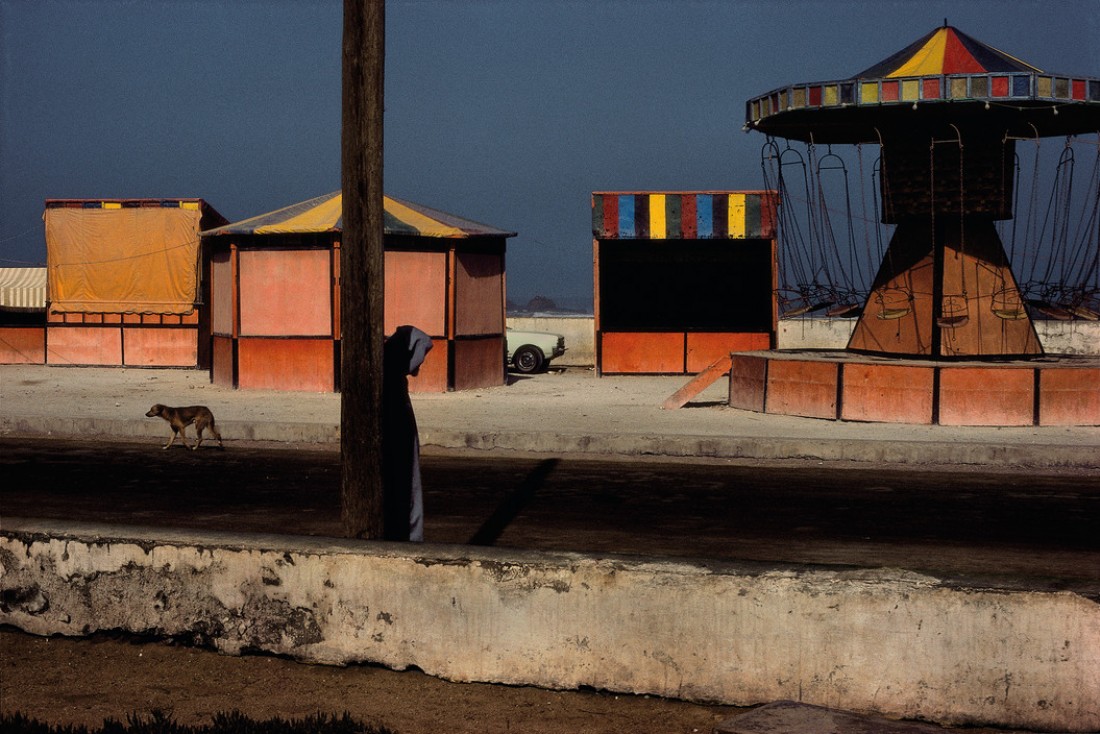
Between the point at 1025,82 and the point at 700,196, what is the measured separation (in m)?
12.0

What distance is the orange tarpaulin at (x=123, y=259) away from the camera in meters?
32.5

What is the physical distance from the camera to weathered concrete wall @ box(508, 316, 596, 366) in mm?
36906

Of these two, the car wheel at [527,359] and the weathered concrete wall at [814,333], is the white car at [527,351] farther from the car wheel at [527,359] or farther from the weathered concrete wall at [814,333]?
the weathered concrete wall at [814,333]

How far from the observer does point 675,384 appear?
85.3ft

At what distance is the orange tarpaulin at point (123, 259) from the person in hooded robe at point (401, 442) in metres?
26.2

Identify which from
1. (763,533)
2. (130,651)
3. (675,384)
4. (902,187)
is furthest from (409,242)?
(130,651)

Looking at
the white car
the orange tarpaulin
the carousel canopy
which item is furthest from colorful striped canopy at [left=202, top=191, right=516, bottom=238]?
the orange tarpaulin

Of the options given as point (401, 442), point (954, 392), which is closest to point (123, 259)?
point (954, 392)

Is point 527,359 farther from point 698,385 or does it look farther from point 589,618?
point 589,618

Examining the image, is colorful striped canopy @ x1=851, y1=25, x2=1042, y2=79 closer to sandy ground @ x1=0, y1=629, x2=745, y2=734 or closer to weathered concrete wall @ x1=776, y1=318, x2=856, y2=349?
sandy ground @ x1=0, y1=629, x2=745, y2=734

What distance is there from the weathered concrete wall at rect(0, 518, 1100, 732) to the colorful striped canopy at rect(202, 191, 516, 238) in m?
15.3

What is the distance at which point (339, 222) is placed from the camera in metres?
21.8

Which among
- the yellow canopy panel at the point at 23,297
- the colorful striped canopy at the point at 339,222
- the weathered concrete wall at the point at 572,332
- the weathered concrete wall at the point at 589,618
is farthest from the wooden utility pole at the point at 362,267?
the yellow canopy panel at the point at 23,297

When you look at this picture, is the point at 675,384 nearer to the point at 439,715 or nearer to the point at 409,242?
the point at 409,242
